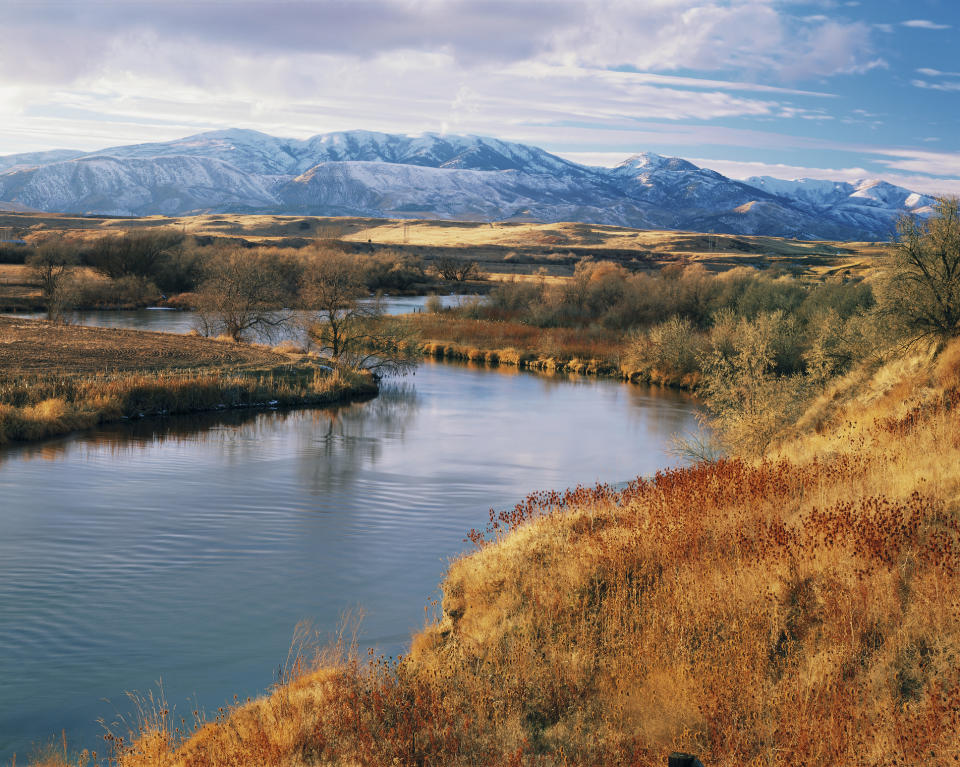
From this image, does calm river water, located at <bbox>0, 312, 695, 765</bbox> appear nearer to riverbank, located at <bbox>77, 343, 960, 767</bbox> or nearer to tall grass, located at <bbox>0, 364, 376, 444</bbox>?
tall grass, located at <bbox>0, 364, 376, 444</bbox>

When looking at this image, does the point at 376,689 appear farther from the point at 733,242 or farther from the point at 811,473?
the point at 733,242

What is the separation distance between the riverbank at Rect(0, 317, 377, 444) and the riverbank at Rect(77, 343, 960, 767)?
21.1 metres

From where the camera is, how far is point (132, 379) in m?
33.0

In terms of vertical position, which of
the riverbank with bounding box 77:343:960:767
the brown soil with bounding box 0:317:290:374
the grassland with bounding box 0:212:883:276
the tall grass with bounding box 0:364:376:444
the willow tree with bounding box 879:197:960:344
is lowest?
the tall grass with bounding box 0:364:376:444

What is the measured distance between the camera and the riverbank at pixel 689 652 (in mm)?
7160

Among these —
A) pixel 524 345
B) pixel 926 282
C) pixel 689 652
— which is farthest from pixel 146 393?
pixel 524 345

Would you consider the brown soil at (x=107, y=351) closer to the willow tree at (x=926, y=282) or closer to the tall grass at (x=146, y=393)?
the tall grass at (x=146, y=393)

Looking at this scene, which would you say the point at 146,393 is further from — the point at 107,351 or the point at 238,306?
the point at 238,306

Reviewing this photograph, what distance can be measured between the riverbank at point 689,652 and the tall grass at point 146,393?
20252 millimetres

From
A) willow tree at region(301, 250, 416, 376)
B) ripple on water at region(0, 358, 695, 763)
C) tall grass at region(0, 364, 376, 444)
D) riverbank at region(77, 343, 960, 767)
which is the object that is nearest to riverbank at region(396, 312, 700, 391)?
willow tree at region(301, 250, 416, 376)

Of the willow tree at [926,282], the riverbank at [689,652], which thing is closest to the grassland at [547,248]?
the willow tree at [926,282]

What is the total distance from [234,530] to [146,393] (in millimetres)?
15169

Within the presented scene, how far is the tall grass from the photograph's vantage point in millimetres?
28062

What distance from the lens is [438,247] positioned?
543ft
